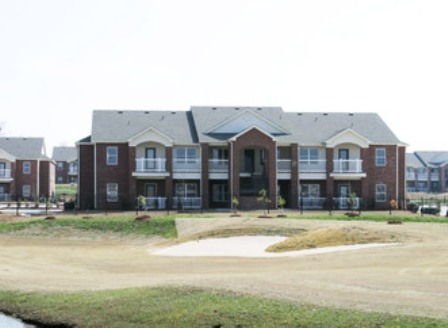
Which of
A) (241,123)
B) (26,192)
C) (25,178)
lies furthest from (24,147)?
(241,123)

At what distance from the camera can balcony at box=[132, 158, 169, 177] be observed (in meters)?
61.1

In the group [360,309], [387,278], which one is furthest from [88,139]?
[360,309]

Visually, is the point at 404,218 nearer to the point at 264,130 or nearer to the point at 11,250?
the point at 264,130

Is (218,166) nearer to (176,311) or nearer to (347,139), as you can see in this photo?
(347,139)

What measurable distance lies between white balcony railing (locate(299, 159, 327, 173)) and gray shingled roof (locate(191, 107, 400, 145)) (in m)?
1.68

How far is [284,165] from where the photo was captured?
63.1 m

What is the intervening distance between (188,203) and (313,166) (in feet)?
38.5

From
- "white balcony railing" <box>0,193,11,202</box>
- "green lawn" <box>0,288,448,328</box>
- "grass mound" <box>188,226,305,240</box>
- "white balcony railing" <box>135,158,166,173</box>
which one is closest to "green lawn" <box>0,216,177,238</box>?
"grass mound" <box>188,226,305,240</box>

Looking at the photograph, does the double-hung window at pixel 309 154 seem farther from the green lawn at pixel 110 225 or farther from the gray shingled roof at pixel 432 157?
the gray shingled roof at pixel 432 157

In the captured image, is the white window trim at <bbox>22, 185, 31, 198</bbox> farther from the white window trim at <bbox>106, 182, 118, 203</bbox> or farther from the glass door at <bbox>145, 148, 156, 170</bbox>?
the glass door at <bbox>145, 148, 156, 170</bbox>

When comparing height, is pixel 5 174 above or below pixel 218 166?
below

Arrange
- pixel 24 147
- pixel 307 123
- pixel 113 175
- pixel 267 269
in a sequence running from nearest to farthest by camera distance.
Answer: pixel 267 269 < pixel 113 175 < pixel 307 123 < pixel 24 147

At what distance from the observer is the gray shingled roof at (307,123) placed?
6438 cm

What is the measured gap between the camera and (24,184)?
85.8m
